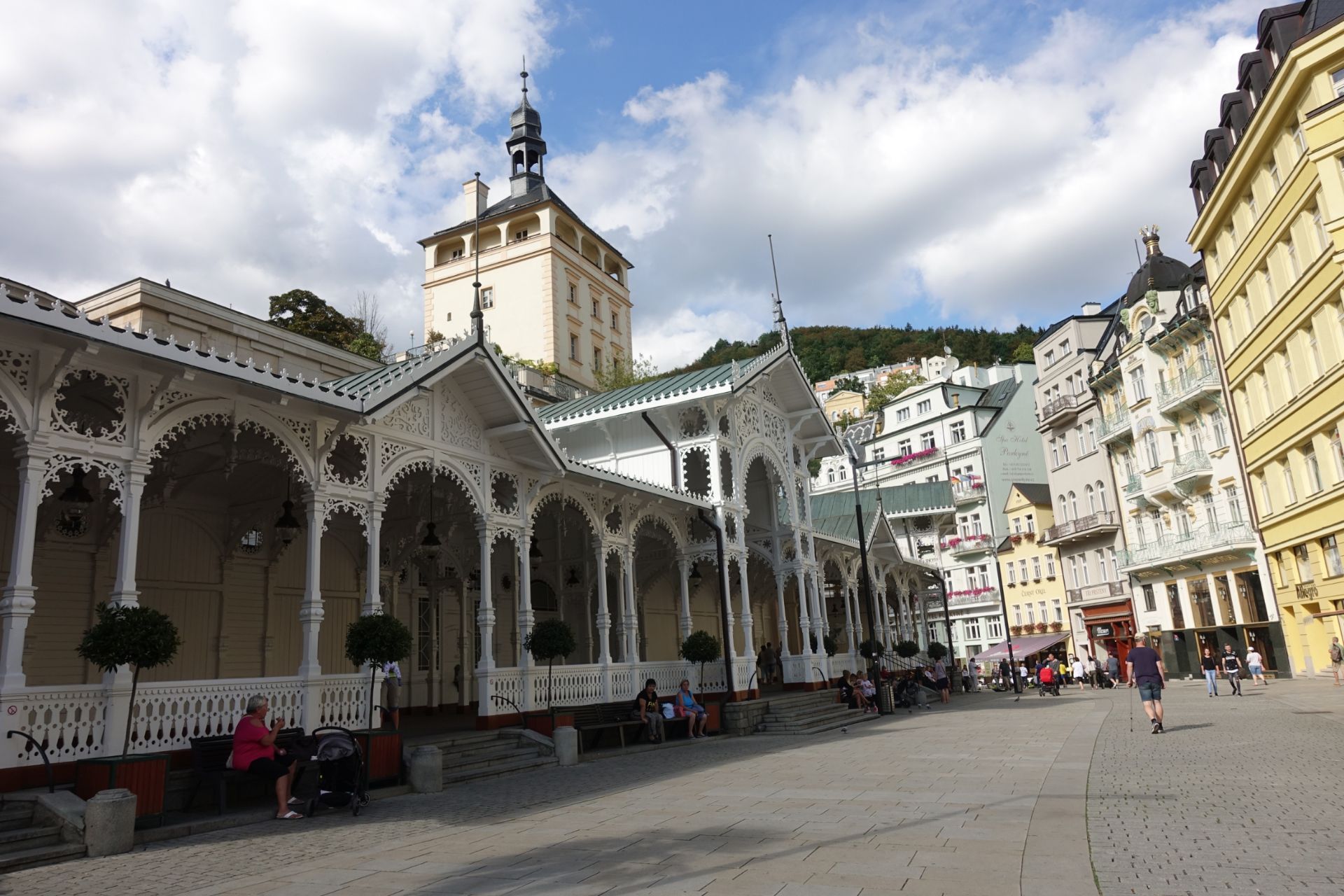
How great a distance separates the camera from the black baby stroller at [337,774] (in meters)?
10.0

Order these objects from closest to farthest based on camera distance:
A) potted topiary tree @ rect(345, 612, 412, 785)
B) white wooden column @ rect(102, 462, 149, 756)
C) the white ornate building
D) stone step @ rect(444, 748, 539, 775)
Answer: white wooden column @ rect(102, 462, 149, 756) → the white ornate building → potted topiary tree @ rect(345, 612, 412, 785) → stone step @ rect(444, 748, 539, 775)

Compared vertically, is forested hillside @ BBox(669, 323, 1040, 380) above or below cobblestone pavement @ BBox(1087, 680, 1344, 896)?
above

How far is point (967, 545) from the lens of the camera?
56906 millimetres

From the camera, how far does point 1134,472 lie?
130 feet

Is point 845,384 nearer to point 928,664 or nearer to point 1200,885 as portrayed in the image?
point 928,664

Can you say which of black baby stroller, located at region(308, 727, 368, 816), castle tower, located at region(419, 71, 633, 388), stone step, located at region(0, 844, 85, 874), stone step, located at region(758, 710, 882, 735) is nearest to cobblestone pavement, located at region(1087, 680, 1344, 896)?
stone step, located at region(758, 710, 882, 735)

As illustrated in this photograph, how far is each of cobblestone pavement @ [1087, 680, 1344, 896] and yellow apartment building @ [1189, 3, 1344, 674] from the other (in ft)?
36.9

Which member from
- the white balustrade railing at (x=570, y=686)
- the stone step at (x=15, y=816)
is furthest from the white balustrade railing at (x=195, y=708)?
the white balustrade railing at (x=570, y=686)

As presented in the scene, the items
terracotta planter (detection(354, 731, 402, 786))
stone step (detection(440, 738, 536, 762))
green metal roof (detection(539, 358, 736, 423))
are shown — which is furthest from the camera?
green metal roof (detection(539, 358, 736, 423))

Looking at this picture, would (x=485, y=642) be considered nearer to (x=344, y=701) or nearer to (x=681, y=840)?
(x=344, y=701)

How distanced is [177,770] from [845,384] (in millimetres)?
103378

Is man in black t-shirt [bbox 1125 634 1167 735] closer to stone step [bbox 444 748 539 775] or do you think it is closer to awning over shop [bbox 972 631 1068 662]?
stone step [bbox 444 748 539 775]

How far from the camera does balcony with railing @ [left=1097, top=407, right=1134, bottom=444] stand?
39.5 m

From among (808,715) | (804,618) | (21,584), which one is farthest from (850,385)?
(21,584)
